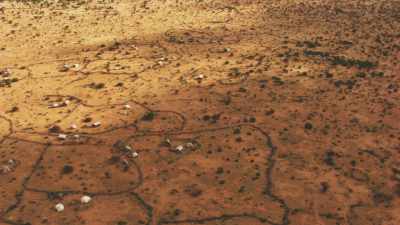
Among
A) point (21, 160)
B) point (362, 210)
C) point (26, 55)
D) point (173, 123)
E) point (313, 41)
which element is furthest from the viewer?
point (313, 41)

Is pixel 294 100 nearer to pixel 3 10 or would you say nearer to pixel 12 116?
pixel 12 116

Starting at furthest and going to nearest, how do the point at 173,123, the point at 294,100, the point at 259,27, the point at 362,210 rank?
the point at 259,27, the point at 294,100, the point at 173,123, the point at 362,210

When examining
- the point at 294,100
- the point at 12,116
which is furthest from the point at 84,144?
the point at 294,100

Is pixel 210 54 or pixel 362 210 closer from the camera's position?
pixel 362 210

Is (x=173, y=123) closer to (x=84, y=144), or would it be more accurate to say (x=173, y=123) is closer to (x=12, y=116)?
(x=84, y=144)

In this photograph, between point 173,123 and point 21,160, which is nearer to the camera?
point 21,160

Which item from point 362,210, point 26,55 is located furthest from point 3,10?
point 362,210
